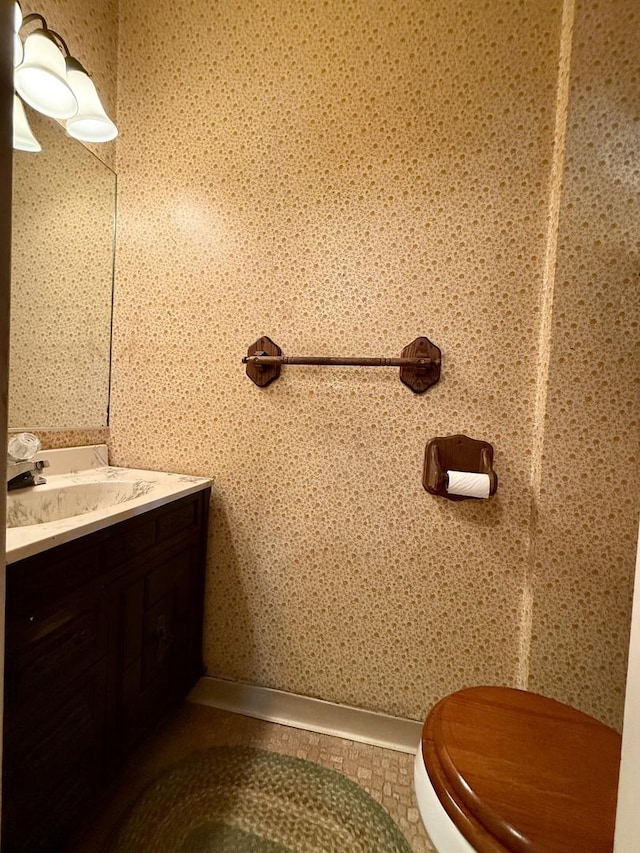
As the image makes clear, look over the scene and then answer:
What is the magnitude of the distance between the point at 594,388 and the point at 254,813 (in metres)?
1.63

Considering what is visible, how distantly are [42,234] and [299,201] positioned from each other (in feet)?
3.05

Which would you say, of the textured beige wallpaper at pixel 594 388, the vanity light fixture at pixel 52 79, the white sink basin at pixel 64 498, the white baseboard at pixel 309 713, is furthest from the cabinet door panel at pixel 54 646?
the vanity light fixture at pixel 52 79

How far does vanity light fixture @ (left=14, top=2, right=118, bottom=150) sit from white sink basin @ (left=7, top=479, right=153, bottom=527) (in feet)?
3.94

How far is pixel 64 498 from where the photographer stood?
4.05 ft

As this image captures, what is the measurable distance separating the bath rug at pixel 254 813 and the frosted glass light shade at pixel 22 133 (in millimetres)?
2071

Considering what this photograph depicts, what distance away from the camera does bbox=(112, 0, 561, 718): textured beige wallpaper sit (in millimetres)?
1214

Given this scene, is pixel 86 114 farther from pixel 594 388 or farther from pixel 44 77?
pixel 594 388

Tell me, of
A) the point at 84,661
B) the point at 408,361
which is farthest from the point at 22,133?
the point at 84,661

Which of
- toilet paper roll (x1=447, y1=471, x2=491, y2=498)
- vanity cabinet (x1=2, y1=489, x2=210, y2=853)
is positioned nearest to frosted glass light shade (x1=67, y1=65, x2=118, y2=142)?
vanity cabinet (x1=2, y1=489, x2=210, y2=853)

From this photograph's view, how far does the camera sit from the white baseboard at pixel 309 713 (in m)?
1.30

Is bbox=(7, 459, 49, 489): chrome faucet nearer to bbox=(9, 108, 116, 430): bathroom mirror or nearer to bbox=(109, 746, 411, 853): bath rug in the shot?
bbox=(9, 108, 116, 430): bathroom mirror

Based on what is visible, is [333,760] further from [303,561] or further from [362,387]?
[362,387]

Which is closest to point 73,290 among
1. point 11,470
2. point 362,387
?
point 11,470

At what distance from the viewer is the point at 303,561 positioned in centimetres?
139
